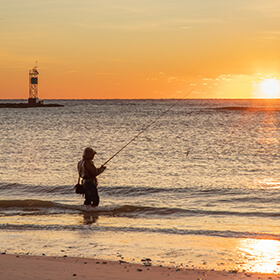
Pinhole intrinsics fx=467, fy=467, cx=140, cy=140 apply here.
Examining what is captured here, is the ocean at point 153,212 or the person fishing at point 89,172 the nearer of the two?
the ocean at point 153,212

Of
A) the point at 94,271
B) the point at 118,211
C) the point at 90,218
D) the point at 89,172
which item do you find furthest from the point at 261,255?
the point at 118,211

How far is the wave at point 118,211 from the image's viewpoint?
441 inches

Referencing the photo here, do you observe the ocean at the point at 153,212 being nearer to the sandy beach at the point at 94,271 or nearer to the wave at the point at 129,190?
the wave at the point at 129,190

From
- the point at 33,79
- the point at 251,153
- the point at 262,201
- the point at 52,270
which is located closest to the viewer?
the point at 52,270

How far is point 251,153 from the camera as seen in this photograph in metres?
27.1

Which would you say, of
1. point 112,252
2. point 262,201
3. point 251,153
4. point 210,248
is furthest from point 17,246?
point 251,153

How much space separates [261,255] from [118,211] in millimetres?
5080

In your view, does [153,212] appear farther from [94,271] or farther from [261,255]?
[94,271]

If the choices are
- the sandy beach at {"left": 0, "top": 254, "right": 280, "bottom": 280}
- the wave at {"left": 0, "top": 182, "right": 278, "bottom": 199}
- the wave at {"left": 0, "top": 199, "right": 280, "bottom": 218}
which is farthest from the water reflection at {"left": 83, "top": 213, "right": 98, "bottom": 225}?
the sandy beach at {"left": 0, "top": 254, "right": 280, "bottom": 280}

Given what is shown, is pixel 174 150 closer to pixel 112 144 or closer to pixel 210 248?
pixel 112 144

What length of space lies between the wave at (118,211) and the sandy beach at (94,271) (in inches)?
182

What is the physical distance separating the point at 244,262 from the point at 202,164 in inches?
593

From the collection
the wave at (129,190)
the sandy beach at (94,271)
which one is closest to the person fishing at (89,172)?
the wave at (129,190)

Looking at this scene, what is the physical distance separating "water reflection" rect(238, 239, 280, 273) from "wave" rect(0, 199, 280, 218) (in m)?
3.03
